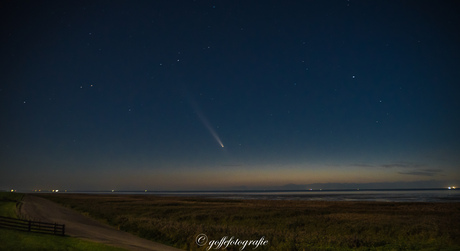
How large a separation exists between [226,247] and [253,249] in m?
1.89

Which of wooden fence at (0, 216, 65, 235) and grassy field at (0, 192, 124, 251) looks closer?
grassy field at (0, 192, 124, 251)

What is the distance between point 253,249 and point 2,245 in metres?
16.1

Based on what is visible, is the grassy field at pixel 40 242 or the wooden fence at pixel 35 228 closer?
the grassy field at pixel 40 242

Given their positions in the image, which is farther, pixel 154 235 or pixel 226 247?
pixel 154 235

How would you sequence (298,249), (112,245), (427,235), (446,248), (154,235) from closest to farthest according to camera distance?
(446,248), (298,249), (112,245), (427,235), (154,235)

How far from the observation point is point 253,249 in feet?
62.8

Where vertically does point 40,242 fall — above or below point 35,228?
above

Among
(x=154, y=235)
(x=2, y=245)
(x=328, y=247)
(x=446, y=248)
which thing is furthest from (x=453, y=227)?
(x=2, y=245)

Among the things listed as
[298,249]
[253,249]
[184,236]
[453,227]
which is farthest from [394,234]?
[184,236]

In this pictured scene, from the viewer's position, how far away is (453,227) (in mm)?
26359

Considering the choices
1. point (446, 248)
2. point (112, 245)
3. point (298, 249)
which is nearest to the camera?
point (446, 248)

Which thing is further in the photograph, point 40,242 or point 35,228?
point 35,228

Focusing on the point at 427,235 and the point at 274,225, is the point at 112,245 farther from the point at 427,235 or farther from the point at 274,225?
the point at 427,235

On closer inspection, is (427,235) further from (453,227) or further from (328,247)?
(328,247)
